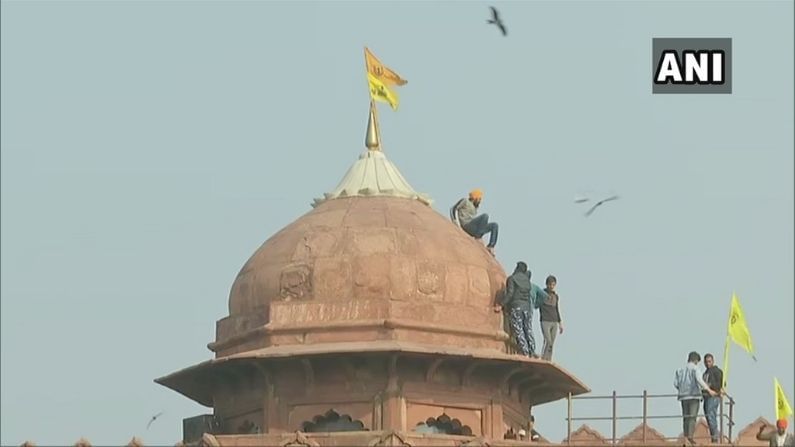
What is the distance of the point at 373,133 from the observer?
149 feet

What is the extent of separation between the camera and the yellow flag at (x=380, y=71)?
45.6 metres

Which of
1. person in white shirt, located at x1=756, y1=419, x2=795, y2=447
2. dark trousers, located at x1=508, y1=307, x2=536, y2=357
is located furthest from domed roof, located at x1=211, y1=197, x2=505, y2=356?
person in white shirt, located at x1=756, y1=419, x2=795, y2=447

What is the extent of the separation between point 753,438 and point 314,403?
6528mm

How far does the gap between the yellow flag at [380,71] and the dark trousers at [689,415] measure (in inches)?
287

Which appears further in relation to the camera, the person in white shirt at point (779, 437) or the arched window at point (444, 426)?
the arched window at point (444, 426)

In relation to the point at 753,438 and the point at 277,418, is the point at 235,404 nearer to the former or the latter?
the point at 277,418

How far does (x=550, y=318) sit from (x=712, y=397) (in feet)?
9.22

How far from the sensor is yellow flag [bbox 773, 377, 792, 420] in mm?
41906

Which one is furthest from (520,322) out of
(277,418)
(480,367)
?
(277,418)

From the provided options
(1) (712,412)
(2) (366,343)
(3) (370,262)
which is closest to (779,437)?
(1) (712,412)

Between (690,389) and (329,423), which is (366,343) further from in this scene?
(690,389)

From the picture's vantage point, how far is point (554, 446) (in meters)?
41.0

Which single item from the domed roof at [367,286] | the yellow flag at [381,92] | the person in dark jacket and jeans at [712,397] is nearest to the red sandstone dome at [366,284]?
the domed roof at [367,286]

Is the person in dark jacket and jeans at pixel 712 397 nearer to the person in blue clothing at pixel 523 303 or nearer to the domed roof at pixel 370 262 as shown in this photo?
A: the person in blue clothing at pixel 523 303
